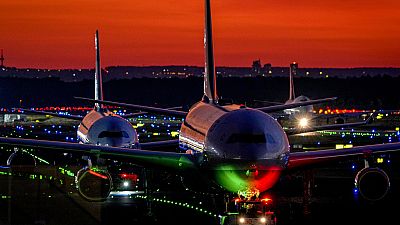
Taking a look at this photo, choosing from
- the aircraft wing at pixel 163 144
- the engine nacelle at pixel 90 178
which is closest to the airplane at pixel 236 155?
the engine nacelle at pixel 90 178

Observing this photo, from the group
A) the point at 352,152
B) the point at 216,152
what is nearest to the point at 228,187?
the point at 216,152

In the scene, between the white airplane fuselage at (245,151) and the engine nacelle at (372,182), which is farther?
the engine nacelle at (372,182)

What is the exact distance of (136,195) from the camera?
5003 cm

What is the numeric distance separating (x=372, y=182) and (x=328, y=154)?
2.76 m

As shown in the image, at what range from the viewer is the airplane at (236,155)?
121ft

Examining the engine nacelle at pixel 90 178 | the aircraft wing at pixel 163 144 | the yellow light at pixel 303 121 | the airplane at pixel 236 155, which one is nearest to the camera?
the airplane at pixel 236 155

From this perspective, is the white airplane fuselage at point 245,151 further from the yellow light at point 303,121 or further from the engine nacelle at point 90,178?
the yellow light at point 303,121

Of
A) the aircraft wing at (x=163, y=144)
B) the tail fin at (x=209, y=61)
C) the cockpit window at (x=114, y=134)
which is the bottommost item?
the aircraft wing at (x=163, y=144)

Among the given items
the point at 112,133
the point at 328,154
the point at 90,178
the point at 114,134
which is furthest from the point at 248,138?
the point at 112,133

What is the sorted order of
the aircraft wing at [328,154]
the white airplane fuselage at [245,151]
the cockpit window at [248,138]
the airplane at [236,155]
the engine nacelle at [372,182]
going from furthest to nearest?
the engine nacelle at [372,182], the aircraft wing at [328,154], the cockpit window at [248,138], the airplane at [236,155], the white airplane fuselage at [245,151]

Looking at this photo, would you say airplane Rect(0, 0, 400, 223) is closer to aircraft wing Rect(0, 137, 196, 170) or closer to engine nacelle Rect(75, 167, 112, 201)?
aircraft wing Rect(0, 137, 196, 170)

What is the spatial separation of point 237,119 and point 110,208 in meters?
8.37

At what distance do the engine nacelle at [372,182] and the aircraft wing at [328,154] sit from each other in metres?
0.89

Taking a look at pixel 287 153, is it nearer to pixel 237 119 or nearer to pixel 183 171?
pixel 237 119
